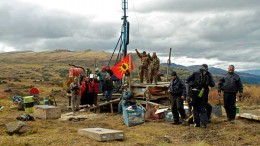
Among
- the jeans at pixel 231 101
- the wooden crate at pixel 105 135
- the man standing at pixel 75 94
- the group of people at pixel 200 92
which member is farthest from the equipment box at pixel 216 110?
the man standing at pixel 75 94

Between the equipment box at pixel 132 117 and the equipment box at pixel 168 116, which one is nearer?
the equipment box at pixel 132 117

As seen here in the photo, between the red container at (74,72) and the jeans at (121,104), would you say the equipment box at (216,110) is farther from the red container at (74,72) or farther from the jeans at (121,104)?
the red container at (74,72)

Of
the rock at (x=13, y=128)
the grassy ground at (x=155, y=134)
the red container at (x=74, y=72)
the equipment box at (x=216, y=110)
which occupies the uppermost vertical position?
the red container at (x=74, y=72)

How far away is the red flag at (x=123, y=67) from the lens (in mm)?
17578

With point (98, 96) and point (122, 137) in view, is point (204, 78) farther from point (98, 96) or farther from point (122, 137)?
point (98, 96)

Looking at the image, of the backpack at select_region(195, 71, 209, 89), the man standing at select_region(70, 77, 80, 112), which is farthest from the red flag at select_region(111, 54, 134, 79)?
the backpack at select_region(195, 71, 209, 89)

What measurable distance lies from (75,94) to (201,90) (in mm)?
7580

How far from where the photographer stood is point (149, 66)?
59.9 ft

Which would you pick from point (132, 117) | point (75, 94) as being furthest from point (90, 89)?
point (132, 117)

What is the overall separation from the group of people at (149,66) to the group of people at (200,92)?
5.25 m

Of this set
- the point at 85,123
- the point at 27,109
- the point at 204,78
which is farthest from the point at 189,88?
the point at 27,109

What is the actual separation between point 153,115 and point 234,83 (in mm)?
3414

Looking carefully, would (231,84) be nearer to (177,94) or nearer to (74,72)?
(177,94)

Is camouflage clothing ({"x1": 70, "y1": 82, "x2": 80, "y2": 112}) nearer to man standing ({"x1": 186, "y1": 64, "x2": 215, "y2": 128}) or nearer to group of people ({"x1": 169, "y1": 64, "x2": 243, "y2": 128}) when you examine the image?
group of people ({"x1": 169, "y1": 64, "x2": 243, "y2": 128})
